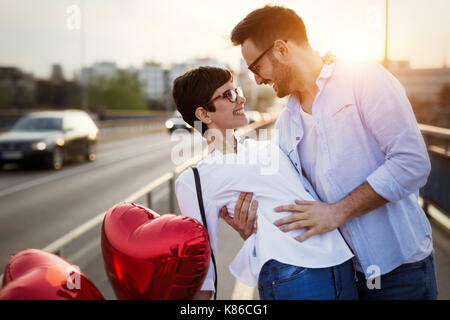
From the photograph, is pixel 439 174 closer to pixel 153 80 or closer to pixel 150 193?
pixel 150 193

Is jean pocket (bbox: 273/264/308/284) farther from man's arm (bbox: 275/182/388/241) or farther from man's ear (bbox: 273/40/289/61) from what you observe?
man's ear (bbox: 273/40/289/61)

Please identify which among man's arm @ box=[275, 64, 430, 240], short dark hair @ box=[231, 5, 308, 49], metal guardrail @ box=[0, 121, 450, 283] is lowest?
metal guardrail @ box=[0, 121, 450, 283]

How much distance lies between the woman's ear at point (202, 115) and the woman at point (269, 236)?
0.55 ft

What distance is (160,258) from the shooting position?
1.17 metres

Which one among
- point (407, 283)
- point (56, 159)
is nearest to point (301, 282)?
point (407, 283)

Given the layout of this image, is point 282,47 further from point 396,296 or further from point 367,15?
point 396,296

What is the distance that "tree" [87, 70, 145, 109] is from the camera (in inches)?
3649

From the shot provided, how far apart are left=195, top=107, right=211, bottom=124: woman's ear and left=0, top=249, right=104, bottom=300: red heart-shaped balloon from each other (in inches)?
34.2

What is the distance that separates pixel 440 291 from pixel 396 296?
2.37 meters

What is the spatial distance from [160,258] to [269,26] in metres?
0.99

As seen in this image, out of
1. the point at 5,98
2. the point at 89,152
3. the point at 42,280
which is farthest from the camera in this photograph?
the point at 5,98

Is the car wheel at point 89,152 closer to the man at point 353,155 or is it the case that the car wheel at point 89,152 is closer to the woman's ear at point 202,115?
the woman's ear at point 202,115

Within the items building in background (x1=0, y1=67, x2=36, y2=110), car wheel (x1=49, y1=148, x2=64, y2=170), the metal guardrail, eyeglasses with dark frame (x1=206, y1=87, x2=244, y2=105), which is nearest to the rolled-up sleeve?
eyeglasses with dark frame (x1=206, y1=87, x2=244, y2=105)
